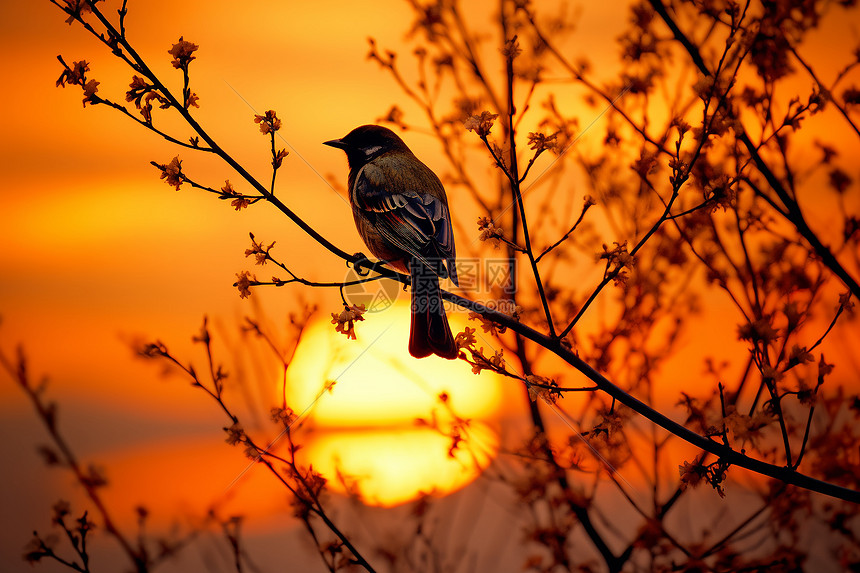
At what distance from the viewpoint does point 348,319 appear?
8.38ft

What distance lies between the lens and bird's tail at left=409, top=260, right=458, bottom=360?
3201 millimetres

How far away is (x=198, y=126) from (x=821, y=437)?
3420 millimetres

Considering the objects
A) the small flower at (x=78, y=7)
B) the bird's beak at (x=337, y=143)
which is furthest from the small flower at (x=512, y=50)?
the bird's beak at (x=337, y=143)

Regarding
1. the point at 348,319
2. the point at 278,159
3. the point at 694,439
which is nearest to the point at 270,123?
the point at 278,159

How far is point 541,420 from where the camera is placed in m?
3.44

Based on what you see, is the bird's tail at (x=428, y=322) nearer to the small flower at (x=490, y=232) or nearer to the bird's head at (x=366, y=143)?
the small flower at (x=490, y=232)

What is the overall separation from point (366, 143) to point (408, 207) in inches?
42.5

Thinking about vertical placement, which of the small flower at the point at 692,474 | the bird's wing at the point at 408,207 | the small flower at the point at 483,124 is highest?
the bird's wing at the point at 408,207

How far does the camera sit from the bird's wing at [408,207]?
370 cm

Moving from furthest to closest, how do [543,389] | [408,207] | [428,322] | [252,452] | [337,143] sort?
[337,143]
[408,207]
[428,322]
[252,452]
[543,389]

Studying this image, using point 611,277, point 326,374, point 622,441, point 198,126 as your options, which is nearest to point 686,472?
point 611,277

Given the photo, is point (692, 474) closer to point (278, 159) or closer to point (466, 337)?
point (466, 337)

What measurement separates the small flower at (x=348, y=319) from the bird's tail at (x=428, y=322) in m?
0.64

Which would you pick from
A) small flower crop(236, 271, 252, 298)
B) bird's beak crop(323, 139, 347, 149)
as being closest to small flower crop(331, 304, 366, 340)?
small flower crop(236, 271, 252, 298)
